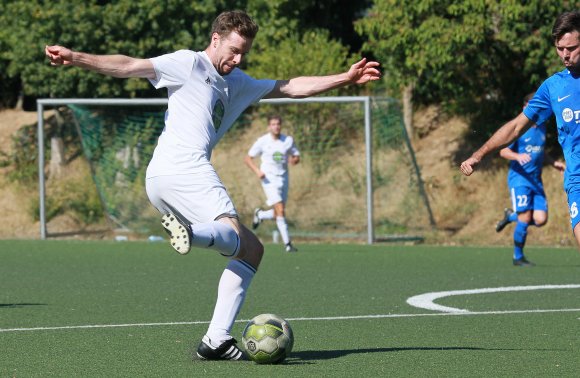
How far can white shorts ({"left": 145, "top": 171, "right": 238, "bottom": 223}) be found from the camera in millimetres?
7270

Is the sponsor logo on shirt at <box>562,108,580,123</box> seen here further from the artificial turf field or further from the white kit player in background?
the white kit player in background

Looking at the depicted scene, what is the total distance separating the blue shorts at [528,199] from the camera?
51.6 ft

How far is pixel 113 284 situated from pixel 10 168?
14.6 meters

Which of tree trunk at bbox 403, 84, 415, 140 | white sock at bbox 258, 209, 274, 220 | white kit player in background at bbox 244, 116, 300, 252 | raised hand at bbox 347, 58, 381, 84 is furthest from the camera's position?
tree trunk at bbox 403, 84, 415, 140

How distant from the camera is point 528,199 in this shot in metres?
15.8

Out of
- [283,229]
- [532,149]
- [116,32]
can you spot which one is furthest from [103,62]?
[116,32]

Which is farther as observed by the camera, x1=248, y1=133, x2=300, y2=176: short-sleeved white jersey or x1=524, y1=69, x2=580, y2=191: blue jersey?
x1=248, y1=133, x2=300, y2=176: short-sleeved white jersey

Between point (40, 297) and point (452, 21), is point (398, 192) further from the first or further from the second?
point (40, 297)

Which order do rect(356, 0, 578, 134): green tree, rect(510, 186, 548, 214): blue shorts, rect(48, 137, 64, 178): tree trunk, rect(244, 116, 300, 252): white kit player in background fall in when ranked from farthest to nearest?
rect(48, 137, 64, 178): tree trunk, rect(356, 0, 578, 134): green tree, rect(244, 116, 300, 252): white kit player in background, rect(510, 186, 548, 214): blue shorts

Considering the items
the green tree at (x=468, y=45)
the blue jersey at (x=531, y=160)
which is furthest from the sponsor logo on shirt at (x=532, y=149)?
the green tree at (x=468, y=45)

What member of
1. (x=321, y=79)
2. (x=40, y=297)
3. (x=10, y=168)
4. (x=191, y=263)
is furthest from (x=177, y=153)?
(x=10, y=168)

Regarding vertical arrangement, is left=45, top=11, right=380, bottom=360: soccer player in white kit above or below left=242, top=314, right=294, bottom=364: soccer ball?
above

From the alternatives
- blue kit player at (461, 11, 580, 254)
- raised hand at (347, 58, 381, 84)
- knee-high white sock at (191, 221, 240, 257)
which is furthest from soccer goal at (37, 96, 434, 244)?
knee-high white sock at (191, 221, 240, 257)

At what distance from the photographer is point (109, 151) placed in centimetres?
2344
